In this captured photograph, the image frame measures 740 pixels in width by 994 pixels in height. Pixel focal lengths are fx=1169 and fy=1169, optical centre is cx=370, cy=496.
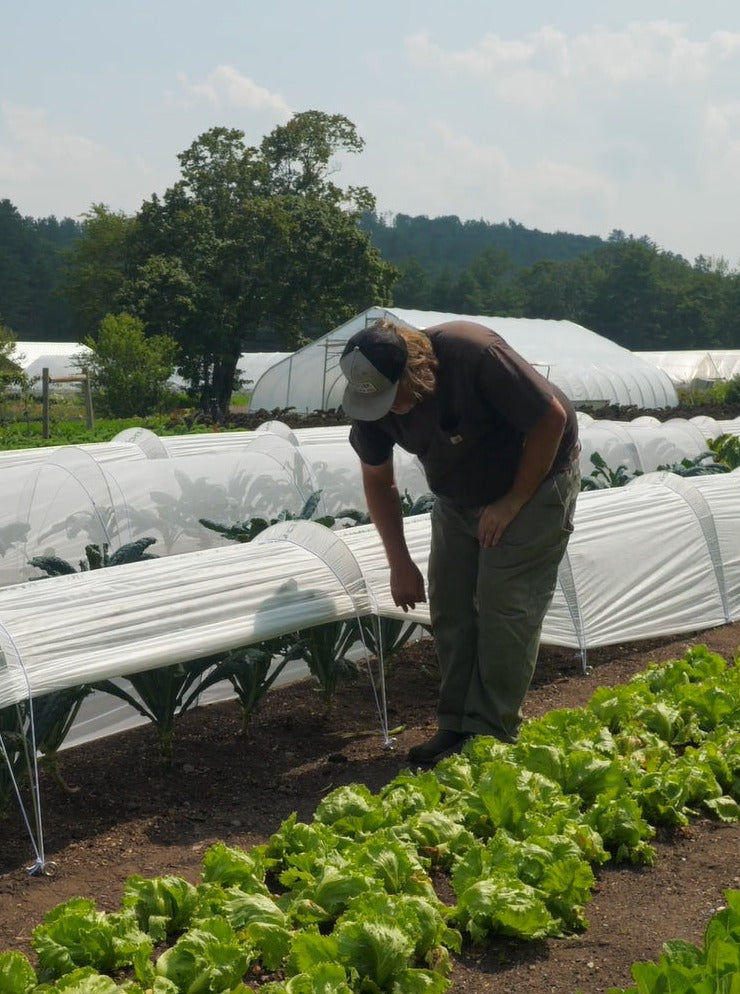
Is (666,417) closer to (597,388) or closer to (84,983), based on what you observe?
(597,388)

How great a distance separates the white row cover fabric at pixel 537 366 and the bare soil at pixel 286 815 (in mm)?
18111

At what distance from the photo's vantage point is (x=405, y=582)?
4.30 meters

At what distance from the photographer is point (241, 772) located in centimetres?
439

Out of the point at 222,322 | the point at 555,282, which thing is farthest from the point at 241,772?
the point at 555,282

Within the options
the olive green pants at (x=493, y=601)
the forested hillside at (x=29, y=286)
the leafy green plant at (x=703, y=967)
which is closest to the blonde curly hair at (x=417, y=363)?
the olive green pants at (x=493, y=601)

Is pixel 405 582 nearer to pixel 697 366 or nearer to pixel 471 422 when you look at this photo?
pixel 471 422

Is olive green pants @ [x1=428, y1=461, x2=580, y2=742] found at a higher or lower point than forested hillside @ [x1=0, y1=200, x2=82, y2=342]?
lower

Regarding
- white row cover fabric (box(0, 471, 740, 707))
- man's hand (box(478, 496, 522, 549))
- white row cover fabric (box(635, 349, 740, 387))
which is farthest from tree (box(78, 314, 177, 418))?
man's hand (box(478, 496, 522, 549))

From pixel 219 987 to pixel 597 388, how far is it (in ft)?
83.2

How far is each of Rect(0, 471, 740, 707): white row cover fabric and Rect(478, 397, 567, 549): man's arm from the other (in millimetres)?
720

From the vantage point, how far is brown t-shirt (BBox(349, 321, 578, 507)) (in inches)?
150

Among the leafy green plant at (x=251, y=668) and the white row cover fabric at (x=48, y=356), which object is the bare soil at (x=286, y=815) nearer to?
the leafy green plant at (x=251, y=668)

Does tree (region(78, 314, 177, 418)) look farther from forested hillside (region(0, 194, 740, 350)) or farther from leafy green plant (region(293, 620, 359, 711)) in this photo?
forested hillside (region(0, 194, 740, 350))

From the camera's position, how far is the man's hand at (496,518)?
13.2 feet
